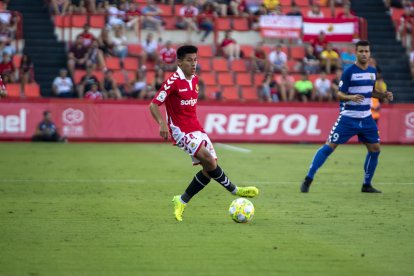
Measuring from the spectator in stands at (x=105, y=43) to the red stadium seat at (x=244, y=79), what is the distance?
178 inches

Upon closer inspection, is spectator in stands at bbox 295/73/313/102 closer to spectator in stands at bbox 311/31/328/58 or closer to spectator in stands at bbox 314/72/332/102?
spectator in stands at bbox 314/72/332/102

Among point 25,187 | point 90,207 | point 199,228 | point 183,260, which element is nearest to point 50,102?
point 25,187

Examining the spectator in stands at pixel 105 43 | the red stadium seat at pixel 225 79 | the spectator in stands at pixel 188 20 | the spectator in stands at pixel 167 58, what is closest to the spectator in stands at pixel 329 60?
the red stadium seat at pixel 225 79

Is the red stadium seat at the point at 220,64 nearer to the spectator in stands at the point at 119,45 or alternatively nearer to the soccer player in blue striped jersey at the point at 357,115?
the spectator in stands at the point at 119,45

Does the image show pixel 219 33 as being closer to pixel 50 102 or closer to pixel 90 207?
pixel 50 102

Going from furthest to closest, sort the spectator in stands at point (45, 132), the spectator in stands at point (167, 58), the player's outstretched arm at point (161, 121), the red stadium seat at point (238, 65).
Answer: the red stadium seat at point (238, 65)
the spectator in stands at point (167, 58)
the spectator in stands at point (45, 132)
the player's outstretched arm at point (161, 121)

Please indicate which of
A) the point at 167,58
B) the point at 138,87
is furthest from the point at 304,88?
the point at 138,87

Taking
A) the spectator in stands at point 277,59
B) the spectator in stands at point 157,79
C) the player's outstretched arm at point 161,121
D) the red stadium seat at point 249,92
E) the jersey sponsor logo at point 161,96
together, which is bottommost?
the red stadium seat at point 249,92

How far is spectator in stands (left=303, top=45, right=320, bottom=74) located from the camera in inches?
1222

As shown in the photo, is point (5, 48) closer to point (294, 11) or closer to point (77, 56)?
point (77, 56)

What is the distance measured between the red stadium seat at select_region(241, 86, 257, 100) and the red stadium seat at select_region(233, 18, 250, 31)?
293cm

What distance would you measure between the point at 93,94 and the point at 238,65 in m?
6.05

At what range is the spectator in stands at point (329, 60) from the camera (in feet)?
102

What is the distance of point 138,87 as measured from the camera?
93.5 feet
